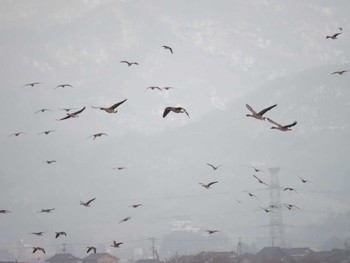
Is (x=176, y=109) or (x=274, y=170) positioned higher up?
(x=274, y=170)

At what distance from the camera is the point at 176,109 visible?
683 inches

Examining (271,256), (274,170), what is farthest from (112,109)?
(274,170)

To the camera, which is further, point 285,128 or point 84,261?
point 84,261

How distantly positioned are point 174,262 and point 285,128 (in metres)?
112

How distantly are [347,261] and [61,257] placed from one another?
74468 mm

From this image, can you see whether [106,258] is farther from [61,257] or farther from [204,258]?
[204,258]

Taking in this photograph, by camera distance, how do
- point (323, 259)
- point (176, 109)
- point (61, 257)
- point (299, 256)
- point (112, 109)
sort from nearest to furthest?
point (176, 109) → point (112, 109) → point (323, 259) → point (299, 256) → point (61, 257)

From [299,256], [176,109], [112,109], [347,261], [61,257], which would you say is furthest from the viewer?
[61,257]

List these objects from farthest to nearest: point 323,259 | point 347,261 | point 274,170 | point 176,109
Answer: point 274,170 → point 323,259 → point 347,261 → point 176,109

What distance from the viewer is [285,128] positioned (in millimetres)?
18109

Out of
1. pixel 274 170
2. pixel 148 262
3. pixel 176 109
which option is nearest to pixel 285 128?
pixel 176 109

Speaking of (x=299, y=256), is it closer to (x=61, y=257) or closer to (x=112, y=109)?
(x=61, y=257)

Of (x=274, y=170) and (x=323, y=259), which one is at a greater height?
(x=274, y=170)

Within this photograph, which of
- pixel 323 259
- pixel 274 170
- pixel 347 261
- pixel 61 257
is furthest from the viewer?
pixel 274 170
